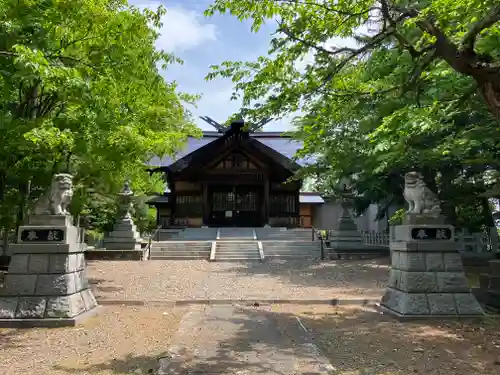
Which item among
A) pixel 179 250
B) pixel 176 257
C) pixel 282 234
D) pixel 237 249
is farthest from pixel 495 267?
pixel 282 234

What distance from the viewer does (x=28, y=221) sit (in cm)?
738

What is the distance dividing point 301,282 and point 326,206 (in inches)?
915

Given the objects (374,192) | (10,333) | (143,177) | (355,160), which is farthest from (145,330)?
(374,192)

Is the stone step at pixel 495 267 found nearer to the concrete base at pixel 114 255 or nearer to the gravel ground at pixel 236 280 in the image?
the gravel ground at pixel 236 280

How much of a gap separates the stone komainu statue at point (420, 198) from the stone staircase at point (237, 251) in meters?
10.6

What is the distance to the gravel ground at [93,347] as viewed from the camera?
484 cm

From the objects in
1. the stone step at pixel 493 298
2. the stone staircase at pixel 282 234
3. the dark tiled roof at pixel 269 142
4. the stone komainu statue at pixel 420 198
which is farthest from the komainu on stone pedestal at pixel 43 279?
the dark tiled roof at pixel 269 142

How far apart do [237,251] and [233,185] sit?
9890 millimetres

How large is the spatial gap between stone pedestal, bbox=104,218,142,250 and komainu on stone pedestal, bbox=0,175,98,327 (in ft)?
38.0

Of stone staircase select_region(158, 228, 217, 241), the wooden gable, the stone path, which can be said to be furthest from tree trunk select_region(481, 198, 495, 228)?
the wooden gable

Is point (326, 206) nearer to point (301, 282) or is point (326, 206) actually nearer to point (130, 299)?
point (301, 282)

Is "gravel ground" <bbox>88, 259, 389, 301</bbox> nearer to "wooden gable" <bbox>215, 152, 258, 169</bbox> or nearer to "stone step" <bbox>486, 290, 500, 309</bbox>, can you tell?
"stone step" <bbox>486, 290, 500, 309</bbox>

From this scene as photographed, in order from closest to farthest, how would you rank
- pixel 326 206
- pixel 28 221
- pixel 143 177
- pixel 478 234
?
pixel 28 221 < pixel 143 177 < pixel 478 234 < pixel 326 206

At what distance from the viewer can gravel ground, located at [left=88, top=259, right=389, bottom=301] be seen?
9781 mm
